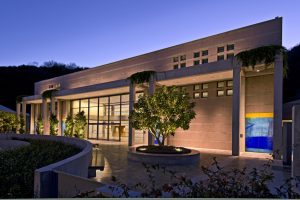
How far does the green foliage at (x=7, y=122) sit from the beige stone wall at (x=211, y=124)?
2532cm

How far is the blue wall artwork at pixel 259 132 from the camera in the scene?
62.8ft

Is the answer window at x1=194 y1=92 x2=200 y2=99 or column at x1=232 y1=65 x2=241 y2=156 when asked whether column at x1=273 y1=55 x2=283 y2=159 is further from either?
window at x1=194 y1=92 x2=200 y2=99

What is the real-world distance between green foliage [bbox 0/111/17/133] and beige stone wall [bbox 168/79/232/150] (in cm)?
2532

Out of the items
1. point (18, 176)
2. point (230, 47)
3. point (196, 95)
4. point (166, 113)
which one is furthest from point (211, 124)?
point (18, 176)

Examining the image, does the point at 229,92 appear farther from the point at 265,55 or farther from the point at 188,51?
the point at 265,55

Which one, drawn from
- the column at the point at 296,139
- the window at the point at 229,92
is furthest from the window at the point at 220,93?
the column at the point at 296,139

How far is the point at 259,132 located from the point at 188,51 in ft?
30.3

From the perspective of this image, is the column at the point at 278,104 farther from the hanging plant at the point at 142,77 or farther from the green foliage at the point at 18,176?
the green foliage at the point at 18,176

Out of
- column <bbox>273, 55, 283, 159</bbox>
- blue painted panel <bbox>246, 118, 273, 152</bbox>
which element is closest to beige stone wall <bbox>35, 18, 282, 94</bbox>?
column <bbox>273, 55, 283, 159</bbox>

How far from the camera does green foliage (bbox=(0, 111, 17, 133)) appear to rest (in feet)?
124

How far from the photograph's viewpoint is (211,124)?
22938 mm

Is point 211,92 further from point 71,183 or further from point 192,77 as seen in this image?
point 71,183

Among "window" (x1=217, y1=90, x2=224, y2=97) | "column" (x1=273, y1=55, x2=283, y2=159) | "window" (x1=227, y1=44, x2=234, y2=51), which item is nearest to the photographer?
"column" (x1=273, y1=55, x2=283, y2=159)

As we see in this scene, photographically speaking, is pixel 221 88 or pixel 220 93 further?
pixel 220 93
